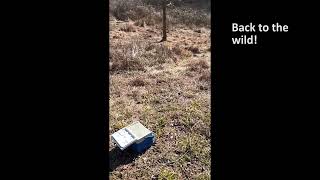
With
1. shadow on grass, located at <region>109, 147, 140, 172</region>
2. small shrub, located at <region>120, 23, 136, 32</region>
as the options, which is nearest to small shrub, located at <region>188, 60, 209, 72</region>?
shadow on grass, located at <region>109, 147, 140, 172</region>

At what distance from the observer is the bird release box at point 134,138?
542 cm

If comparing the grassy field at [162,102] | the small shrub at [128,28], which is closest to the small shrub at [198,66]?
the grassy field at [162,102]

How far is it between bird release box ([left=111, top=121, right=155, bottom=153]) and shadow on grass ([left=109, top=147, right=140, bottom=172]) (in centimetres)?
11

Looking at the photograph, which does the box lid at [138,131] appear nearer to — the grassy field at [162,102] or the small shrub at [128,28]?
the grassy field at [162,102]

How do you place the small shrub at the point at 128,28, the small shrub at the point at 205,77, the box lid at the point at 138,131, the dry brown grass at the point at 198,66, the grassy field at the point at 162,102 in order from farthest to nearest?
the small shrub at the point at 128,28
the dry brown grass at the point at 198,66
the small shrub at the point at 205,77
the box lid at the point at 138,131
the grassy field at the point at 162,102

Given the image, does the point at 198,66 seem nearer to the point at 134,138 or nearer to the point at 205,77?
the point at 205,77

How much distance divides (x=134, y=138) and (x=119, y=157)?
39 cm

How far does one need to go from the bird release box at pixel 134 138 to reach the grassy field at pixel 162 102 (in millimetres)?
130

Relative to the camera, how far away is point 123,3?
21.4 meters

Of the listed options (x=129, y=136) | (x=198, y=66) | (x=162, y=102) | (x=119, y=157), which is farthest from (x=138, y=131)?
(x=198, y=66)

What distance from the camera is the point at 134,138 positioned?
17.9 feet

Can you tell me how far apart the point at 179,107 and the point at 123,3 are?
602 inches

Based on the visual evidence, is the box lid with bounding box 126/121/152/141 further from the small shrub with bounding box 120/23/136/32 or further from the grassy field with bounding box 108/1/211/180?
the small shrub with bounding box 120/23/136/32
